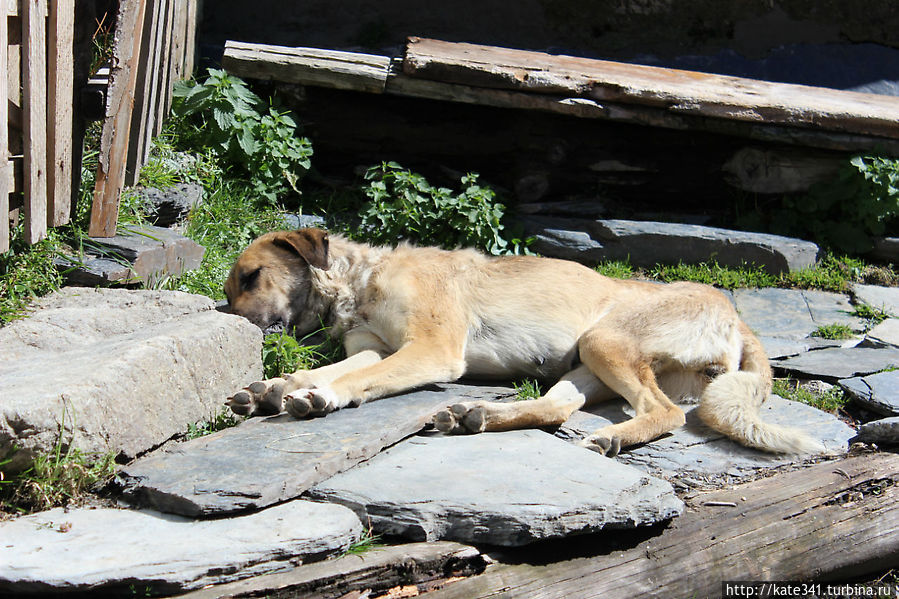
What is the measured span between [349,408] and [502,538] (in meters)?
1.48

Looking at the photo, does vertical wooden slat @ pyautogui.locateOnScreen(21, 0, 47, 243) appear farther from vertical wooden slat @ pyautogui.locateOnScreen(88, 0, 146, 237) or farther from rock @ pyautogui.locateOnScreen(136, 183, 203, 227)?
rock @ pyautogui.locateOnScreen(136, 183, 203, 227)

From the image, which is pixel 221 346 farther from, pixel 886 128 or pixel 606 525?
pixel 886 128

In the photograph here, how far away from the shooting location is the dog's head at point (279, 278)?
18.4 ft

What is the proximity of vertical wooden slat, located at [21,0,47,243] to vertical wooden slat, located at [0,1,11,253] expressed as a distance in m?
0.14

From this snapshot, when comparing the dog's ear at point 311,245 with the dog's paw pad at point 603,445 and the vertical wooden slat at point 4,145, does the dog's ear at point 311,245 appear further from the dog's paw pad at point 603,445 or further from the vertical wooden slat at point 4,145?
the dog's paw pad at point 603,445

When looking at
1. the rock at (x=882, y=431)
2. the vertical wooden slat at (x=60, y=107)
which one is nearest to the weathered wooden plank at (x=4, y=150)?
the vertical wooden slat at (x=60, y=107)

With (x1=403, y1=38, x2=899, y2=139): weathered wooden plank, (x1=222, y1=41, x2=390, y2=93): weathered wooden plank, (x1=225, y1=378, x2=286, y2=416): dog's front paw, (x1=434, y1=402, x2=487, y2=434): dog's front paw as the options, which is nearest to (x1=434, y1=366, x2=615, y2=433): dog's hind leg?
(x1=434, y1=402, x2=487, y2=434): dog's front paw

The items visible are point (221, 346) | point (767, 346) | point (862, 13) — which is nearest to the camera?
point (221, 346)

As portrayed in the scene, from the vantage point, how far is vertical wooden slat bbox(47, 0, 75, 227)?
4.99 meters

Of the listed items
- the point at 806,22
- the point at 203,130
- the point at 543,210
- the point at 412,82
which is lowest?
the point at 543,210

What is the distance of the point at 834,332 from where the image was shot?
22.1 feet

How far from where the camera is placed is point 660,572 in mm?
3697

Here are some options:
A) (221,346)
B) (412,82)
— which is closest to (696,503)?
(221,346)

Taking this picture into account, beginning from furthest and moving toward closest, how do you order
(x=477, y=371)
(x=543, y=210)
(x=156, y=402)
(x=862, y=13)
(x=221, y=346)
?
1. (x=862, y=13)
2. (x=543, y=210)
3. (x=477, y=371)
4. (x=221, y=346)
5. (x=156, y=402)
